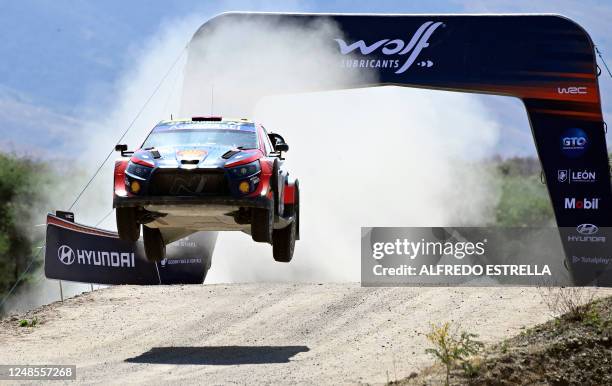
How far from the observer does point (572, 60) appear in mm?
22859

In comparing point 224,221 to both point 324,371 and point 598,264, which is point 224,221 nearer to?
point 324,371

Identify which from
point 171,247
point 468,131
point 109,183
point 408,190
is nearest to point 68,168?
point 109,183

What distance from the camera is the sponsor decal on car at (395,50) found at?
74.8ft

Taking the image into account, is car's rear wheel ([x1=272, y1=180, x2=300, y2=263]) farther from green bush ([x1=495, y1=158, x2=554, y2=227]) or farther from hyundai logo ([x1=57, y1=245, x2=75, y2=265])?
green bush ([x1=495, y1=158, x2=554, y2=227])

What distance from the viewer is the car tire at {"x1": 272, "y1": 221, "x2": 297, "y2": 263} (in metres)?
15.3

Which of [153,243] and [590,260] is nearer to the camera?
[153,243]

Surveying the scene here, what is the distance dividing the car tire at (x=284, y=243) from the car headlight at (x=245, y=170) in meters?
1.47

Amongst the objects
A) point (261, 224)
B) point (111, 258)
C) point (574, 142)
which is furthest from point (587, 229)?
point (261, 224)

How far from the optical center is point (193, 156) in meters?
14.3

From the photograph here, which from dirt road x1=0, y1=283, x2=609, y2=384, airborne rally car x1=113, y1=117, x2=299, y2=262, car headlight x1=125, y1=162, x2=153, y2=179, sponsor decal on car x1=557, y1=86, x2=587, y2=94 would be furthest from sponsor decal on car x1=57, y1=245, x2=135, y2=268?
sponsor decal on car x1=557, y1=86, x2=587, y2=94

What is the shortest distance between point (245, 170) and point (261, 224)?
746 millimetres

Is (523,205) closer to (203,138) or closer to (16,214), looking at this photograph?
(16,214)

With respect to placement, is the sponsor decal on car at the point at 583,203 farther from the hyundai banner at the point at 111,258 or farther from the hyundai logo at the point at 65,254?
the hyundai logo at the point at 65,254

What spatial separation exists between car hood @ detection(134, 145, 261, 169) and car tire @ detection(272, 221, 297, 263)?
1380mm
